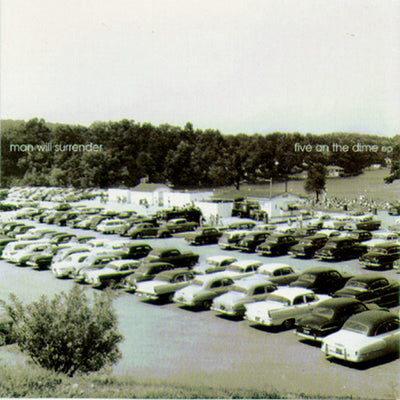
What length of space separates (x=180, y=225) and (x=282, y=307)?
24.7 m

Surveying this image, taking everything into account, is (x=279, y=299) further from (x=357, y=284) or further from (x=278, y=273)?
(x=278, y=273)

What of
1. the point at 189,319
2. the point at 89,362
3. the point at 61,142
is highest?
the point at 61,142

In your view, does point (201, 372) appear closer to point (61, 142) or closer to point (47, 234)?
point (47, 234)

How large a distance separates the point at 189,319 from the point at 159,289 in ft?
8.36

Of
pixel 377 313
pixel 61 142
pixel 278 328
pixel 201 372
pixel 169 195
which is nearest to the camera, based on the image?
pixel 201 372

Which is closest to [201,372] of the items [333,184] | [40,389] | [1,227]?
[40,389]

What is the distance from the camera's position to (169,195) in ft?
196

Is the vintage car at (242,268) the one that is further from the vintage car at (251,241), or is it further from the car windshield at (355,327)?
the car windshield at (355,327)

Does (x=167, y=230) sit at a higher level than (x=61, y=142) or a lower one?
lower

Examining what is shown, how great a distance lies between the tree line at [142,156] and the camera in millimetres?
92431

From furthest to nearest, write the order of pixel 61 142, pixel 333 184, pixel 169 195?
pixel 61 142, pixel 333 184, pixel 169 195

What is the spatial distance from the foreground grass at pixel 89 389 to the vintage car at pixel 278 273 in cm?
943

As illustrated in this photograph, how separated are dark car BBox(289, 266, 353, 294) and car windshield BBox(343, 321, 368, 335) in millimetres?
5448

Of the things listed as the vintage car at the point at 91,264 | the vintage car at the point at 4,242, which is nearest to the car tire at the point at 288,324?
the vintage car at the point at 91,264
